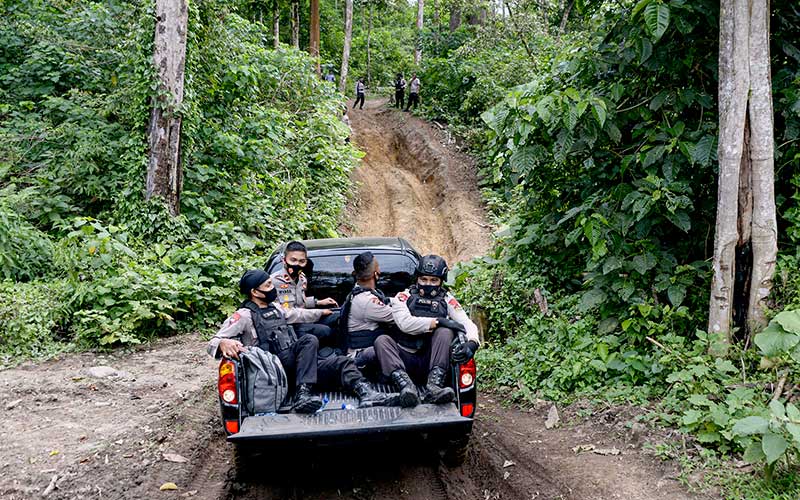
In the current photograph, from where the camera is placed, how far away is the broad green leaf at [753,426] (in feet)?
13.0

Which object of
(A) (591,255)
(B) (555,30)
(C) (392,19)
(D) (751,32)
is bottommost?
(A) (591,255)

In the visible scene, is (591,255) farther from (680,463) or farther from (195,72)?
(195,72)

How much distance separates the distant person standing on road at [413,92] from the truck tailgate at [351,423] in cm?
2478

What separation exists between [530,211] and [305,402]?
520 centimetres

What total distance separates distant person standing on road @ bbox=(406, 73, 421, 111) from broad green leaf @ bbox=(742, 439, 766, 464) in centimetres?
2531

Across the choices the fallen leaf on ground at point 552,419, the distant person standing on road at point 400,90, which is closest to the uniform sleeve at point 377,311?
the fallen leaf on ground at point 552,419

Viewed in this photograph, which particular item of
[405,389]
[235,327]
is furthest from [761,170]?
[235,327]

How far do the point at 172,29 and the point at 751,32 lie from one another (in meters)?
9.41

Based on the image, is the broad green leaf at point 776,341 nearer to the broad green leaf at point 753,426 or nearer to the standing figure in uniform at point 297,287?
the broad green leaf at point 753,426

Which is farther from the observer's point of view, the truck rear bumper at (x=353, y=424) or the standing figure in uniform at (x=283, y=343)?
the standing figure in uniform at (x=283, y=343)

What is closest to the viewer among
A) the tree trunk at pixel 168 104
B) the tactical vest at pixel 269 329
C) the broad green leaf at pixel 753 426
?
the broad green leaf at pixel 753 426

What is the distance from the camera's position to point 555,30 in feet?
83.4

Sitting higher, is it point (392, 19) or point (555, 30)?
point (392, 19)

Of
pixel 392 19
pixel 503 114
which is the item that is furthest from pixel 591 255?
pixel 392 19
